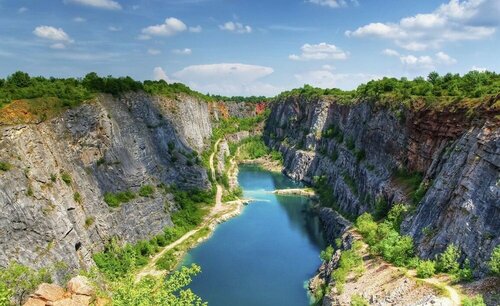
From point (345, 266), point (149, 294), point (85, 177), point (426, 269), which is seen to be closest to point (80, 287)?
point (149, 294)

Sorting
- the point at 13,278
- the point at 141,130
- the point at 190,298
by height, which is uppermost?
the point at 141,130

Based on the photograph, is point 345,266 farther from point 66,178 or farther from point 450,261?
point 66,178

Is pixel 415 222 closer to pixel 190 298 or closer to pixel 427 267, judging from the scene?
pixel 427 267

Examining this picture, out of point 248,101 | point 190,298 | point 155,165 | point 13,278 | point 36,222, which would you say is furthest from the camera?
point 248,101

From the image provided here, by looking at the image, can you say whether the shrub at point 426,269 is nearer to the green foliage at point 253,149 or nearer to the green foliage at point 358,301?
the green foliage at point 358,301

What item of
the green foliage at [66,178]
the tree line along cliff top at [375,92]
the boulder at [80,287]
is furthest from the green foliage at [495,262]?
the green foliage at [66,178]

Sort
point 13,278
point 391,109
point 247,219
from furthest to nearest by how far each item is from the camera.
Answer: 1. point 247,219
2. point 391,109
3. point 13,278

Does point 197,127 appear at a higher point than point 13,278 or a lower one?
higher

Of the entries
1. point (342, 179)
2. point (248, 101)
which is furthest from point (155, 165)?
point (248, 101)
